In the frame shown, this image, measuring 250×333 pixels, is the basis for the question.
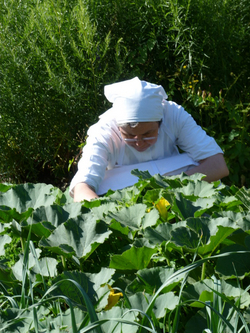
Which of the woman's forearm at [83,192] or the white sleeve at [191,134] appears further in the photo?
the white sleeve at [191,134]

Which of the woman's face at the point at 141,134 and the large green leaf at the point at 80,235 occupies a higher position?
the large green leaf at the point at 80,235

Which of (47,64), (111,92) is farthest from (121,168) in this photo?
(47,64)

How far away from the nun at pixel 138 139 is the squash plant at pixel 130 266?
0.85 m

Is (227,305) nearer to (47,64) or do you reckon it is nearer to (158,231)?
(158,231)

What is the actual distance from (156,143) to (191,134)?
0.24 m

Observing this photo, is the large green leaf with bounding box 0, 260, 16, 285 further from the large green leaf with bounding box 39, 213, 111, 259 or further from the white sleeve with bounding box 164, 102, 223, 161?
the white sleeve with bounding box 164, 102, 223, 161

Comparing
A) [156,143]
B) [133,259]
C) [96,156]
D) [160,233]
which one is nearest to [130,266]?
[133,259]

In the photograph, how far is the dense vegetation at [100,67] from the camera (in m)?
3.77

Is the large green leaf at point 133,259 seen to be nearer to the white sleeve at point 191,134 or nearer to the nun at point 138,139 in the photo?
the nun at point 138,139

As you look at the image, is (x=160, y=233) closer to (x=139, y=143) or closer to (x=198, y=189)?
(x=198, y=189)

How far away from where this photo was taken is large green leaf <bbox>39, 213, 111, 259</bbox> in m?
1.42

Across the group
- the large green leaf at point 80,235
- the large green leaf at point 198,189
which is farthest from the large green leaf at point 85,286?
the large green leaf at point 198,189

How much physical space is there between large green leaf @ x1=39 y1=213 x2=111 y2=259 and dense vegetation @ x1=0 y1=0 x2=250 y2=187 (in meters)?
2.30

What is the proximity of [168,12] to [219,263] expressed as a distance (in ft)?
9.51
